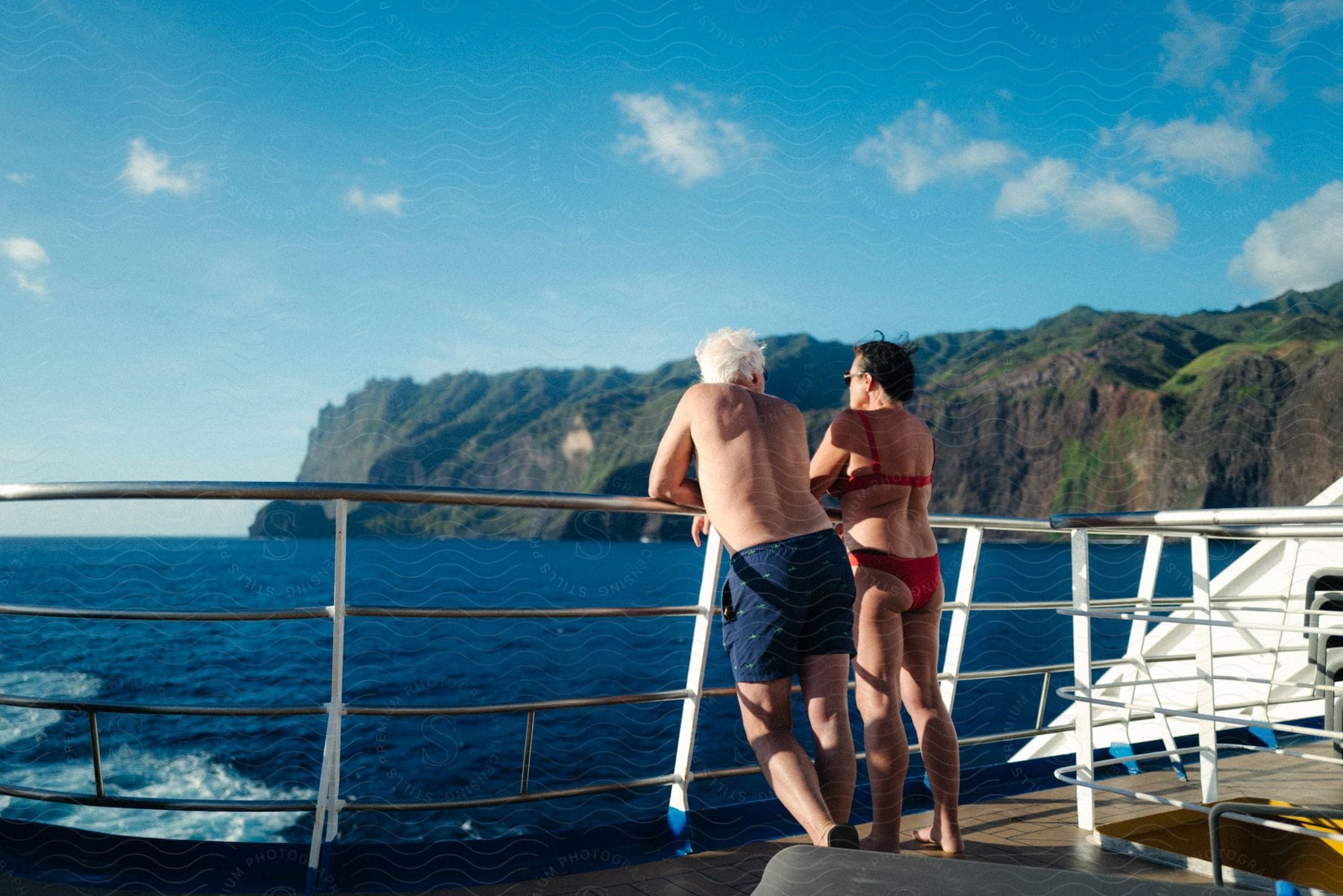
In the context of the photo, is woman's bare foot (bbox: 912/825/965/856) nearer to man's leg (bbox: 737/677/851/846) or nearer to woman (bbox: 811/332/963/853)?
woman (bbox: 811/332/963/853)

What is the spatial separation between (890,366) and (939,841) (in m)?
1.36

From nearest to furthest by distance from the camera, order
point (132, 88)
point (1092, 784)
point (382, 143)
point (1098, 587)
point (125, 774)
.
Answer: point (132, 88), point (1092, 784), point (382, 143), point (1098, 587), point (125, 774)

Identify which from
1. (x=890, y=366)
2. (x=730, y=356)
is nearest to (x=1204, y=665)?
(x=890, y=366)

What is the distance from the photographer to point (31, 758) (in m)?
10.4

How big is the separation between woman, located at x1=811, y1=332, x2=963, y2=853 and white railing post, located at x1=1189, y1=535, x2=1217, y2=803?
0.75 m

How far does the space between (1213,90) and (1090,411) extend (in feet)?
2.97

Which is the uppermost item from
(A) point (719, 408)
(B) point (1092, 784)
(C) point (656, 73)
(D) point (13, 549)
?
(C) point (656, 73)

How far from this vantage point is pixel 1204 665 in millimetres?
2533

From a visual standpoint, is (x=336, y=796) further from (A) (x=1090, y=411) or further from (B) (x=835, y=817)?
(A) (x=1090, y=411)

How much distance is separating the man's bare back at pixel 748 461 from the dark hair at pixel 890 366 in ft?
1.27

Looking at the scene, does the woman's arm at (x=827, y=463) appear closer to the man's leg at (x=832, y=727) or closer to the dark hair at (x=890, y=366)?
the dark hair at (x=890, y=366)

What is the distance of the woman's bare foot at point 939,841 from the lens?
2.39 m

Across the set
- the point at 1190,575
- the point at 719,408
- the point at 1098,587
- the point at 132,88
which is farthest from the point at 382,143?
the point at 1098,587

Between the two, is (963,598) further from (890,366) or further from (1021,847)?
(890,366)
